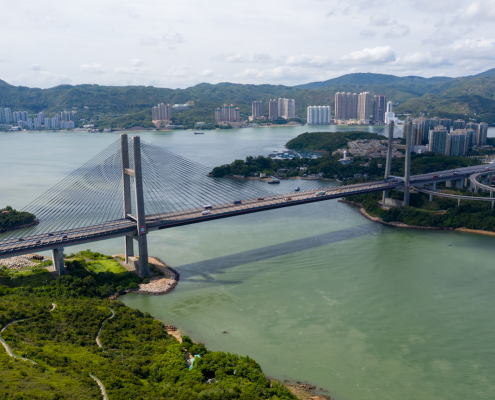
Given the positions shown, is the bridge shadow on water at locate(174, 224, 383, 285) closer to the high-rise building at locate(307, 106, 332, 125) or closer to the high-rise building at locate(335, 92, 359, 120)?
the high-rise building at locate(307, 106, 332, 125)

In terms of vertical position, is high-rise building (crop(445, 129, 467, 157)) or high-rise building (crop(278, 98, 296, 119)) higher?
high-rise building (crop(278, 98, 296, 119))

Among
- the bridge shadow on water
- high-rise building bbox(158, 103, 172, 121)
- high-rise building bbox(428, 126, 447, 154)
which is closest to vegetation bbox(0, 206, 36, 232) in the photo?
the bridge shadow on water

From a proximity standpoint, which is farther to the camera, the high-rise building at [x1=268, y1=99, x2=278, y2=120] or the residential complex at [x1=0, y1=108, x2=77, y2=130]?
the high-rise building at [x1=268, y1=99, x2=278, y2=120]

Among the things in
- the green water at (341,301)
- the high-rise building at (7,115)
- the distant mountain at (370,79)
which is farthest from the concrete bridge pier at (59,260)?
the distant mountain at (370,79)

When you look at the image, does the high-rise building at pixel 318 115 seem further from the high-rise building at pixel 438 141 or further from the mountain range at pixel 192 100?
the high-rise building at pixel 438 141

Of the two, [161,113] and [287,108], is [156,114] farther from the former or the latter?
[287,108]

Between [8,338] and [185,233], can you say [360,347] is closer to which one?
[8,338]
